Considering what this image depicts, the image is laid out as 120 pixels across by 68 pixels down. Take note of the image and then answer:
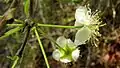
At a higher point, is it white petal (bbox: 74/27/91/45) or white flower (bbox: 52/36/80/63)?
white petal (bbox: 74/27/91/45)

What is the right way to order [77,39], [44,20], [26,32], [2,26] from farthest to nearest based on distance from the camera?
[44,20], [77,39], [26,32], [2,26]

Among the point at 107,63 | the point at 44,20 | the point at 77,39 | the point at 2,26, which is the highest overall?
the point at 2,26

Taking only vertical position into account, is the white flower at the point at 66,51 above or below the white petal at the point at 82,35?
below

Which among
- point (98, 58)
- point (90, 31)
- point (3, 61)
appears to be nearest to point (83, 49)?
point (98, 58)

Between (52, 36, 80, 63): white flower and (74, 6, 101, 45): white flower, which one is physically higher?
(74, 6, 101, 45): white flower

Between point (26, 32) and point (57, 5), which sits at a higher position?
point (26, 32)

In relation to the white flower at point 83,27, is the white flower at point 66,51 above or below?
below

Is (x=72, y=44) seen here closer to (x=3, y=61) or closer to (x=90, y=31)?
(x=90, y=31)

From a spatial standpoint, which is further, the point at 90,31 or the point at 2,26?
the point at 90,31

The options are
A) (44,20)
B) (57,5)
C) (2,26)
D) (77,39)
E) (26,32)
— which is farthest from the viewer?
(57,5)
